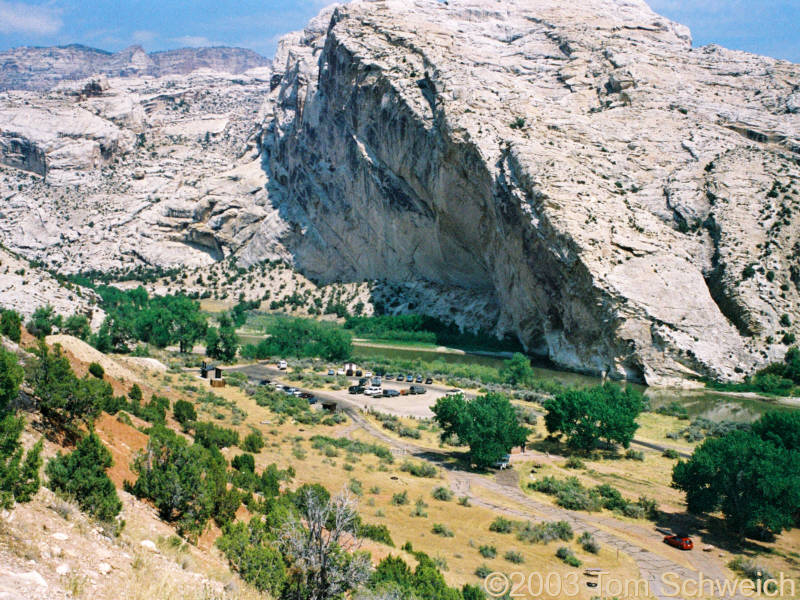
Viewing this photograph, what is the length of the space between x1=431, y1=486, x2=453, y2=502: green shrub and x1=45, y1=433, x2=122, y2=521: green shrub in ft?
47.9

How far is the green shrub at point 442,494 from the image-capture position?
22.9 meters

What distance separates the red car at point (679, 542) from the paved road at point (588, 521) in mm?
255

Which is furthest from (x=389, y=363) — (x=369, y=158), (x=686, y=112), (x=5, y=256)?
(x=686, y=112)

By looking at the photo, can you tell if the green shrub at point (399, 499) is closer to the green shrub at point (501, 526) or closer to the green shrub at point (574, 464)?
the green shrub at point (501, 526)

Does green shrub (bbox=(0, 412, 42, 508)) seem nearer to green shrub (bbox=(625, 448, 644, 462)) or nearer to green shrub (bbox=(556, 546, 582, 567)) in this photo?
green shrub (bbox=(556, 546, 582, 567))

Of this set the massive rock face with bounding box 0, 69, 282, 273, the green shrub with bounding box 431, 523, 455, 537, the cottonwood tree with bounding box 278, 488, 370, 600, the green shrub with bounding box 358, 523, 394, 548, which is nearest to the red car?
the green shrub with bounding box 431, 523, 455, 537

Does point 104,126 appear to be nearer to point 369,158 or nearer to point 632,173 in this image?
point 369,158

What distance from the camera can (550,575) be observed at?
16.2 metres

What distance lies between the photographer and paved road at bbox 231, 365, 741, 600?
59.3ft

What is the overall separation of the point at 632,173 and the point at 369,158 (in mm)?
41109

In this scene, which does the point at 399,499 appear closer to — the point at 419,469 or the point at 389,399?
the point at 419,469

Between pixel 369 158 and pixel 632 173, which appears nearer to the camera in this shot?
pixel 632 173

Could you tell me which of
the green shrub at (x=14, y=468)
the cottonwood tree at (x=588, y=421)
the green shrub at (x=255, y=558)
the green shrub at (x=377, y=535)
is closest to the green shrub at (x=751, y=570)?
the green shrub at (x=377, y=535)

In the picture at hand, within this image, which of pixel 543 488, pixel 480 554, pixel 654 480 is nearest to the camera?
pixel 480 554
